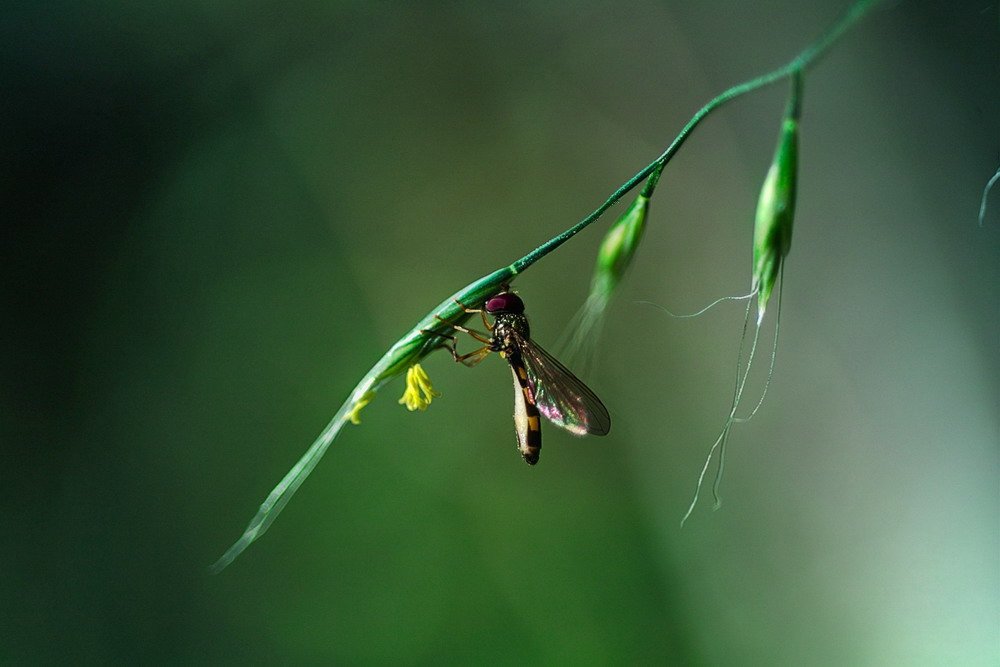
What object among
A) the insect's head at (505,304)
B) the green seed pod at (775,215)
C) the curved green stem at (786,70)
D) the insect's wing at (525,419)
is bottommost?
the insect's wing at (525,419)

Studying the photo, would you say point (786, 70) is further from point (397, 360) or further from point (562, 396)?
point (562, 396)

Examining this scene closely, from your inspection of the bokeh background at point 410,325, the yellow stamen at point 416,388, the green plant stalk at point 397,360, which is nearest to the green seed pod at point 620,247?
the green plant stalk at point 397,360

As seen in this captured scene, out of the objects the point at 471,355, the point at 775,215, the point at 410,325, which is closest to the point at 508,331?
the point at 471,355

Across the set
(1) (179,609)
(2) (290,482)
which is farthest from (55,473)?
(2) (290,482)

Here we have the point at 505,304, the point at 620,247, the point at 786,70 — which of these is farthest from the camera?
the point at 505,304

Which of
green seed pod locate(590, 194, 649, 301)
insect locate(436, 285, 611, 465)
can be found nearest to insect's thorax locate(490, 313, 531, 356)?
insect locate(436, 285, 611, 465)

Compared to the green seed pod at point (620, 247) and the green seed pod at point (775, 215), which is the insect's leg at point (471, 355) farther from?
the green seed pod at point (775, 215)
